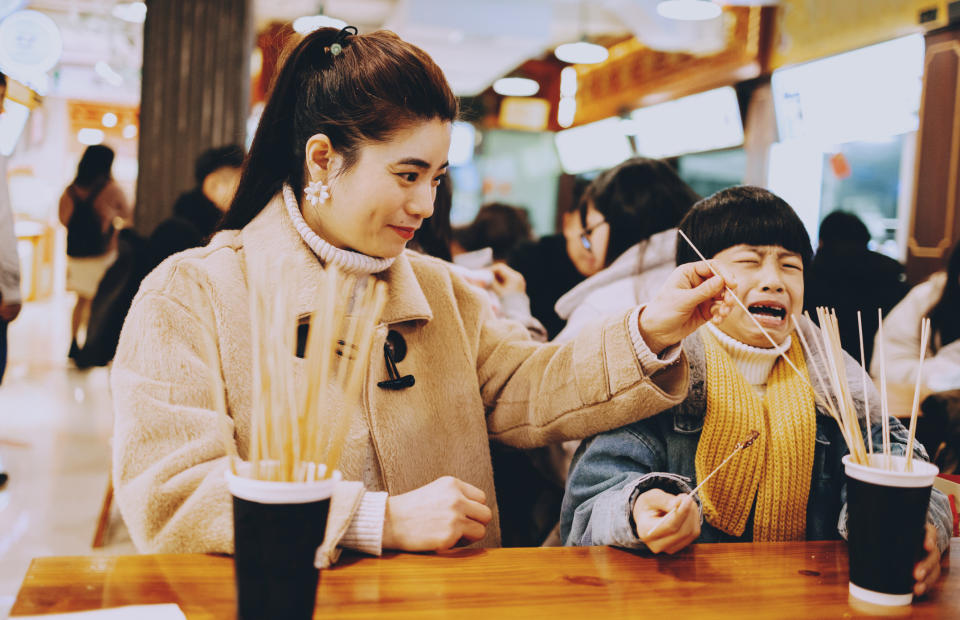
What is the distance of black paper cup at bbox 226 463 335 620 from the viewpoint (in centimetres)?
71

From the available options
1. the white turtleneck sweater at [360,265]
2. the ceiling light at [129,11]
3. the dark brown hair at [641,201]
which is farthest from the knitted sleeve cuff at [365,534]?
the ceiling light at [129,11]

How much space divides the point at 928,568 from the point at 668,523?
12.0 inches

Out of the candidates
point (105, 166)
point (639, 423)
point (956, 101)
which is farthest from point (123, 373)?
point (105, 166)

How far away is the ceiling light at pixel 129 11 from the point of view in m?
7.45

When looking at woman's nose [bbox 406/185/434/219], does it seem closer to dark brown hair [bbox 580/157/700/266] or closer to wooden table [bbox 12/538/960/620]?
wooden table [bbox 12/538/960/620]

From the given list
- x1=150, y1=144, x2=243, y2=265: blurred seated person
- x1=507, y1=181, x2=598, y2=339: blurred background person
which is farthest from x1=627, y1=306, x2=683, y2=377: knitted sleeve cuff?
x1=150, y1=144, x2=243, y2=265: blurred seated person

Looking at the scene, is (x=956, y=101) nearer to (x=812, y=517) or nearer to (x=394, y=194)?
(x=812, y=517)

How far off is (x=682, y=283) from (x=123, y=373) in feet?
2.67

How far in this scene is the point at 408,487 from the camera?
1326mm

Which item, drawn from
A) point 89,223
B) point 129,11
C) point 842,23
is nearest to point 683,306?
point 842,23

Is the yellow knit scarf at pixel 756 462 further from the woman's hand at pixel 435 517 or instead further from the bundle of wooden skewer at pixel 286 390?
the bundle of wooden skewer at pixel 286 390

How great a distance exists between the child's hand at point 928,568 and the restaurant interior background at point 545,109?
3.55 ft

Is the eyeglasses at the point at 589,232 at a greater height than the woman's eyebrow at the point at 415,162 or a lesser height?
lesser

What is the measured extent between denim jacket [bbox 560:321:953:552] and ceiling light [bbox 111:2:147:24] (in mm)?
7249
